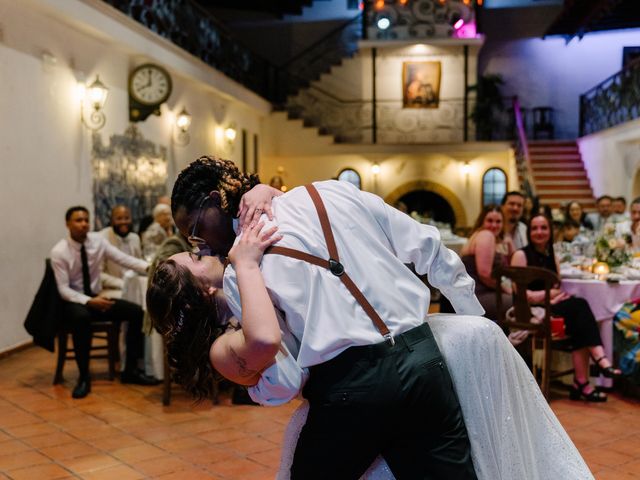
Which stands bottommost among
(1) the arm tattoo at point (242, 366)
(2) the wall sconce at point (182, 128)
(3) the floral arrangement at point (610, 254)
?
(3) the floral arrangement at point (610, 254)

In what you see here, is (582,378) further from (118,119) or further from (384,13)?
(384,13)

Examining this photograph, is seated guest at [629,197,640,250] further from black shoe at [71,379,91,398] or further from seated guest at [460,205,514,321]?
black shoe at [71,379,91,398]

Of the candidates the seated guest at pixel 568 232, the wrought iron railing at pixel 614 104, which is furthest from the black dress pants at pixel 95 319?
the wrought iron railing at pixel 614 104

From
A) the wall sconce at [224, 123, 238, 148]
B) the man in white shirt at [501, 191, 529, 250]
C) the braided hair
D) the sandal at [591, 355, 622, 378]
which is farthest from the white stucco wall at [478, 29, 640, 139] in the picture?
the braided hair

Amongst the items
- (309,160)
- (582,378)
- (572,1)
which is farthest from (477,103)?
(582,378)

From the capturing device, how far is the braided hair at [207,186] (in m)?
1.78

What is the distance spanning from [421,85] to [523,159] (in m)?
3.08

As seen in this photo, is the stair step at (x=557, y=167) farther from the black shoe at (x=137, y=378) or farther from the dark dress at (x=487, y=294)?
the black shoe at (x=137, y=378)

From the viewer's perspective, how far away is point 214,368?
1.75 m

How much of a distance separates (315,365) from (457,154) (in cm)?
1524

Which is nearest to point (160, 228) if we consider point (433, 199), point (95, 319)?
point (95, 319)

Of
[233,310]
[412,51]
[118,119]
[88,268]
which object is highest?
[412,51]

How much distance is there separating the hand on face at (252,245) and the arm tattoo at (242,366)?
19 cm

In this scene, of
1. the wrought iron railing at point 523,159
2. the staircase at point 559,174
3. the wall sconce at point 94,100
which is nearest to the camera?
the wall sconce at point 94,100
